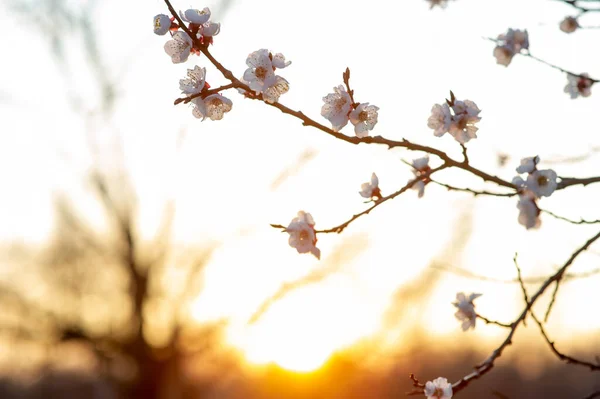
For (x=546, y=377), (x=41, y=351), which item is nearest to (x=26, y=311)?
(x=41, y=351)

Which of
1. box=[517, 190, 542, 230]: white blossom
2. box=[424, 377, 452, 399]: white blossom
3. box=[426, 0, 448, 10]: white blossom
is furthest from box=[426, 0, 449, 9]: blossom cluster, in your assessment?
box=[424, 377, 452, 399]: white blossom

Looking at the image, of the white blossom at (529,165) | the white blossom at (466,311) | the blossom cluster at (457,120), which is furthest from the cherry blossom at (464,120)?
the white blossom at (466,311)

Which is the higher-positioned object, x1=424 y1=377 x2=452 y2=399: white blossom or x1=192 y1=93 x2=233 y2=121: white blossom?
x1=192 y1=93 x2=233 y2=121: white blossom

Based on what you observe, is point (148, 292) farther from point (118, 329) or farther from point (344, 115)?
point (344, 115)

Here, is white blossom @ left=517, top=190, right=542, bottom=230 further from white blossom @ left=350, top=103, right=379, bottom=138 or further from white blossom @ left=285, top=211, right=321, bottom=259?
white blossom @ left=285, top=211, right=321, bottom=259

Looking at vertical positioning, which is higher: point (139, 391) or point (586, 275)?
point (139, 391)

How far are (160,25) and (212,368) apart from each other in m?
8.32

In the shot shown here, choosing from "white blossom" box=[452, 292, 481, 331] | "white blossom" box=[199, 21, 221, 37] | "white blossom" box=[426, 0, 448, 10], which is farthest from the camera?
"white blossom" box=[426, 0, 448, 10]

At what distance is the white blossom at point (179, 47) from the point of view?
5.61 ft

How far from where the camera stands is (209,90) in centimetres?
163

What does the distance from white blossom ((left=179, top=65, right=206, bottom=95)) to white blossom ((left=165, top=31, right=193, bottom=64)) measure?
0.19 ft

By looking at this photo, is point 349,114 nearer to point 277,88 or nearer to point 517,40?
point 277,88

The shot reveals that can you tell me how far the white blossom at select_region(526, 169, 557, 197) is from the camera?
1661 millimetres

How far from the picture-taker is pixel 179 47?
5.69 ft
